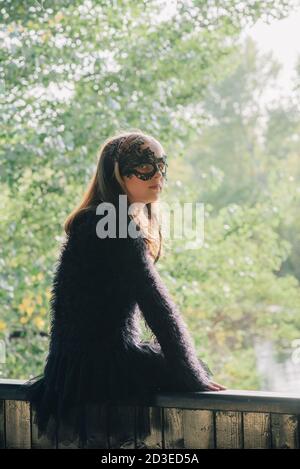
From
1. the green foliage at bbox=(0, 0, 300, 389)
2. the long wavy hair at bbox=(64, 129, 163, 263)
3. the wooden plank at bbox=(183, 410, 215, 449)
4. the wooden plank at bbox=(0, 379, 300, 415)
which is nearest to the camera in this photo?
the wooden plank at bbox=(0, 379, 300, 415)

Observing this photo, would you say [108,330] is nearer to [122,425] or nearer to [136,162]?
[122,425]

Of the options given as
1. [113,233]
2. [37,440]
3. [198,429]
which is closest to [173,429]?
[198,429]

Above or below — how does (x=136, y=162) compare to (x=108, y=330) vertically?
above

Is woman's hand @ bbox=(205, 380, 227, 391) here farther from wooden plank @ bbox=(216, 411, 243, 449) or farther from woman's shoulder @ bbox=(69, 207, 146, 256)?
woman's shoulder @ bbox=(69, 207, 146, 256)

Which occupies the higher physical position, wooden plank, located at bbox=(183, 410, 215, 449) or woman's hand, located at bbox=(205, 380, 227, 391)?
woman's hand, located at bbox=(205, 380, 227, 391)

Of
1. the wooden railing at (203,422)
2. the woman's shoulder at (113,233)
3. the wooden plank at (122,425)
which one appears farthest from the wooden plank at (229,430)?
the woman's shoulder at (113,233)

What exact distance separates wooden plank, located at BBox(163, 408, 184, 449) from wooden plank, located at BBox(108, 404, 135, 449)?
10 centimetres

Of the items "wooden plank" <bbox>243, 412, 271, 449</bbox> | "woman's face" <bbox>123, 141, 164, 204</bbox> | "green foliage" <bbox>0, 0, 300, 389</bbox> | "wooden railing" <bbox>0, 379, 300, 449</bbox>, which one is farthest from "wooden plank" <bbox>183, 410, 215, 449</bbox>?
"green foliage" <bbox>0, 0, 300, 389</bbox>

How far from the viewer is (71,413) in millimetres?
2252

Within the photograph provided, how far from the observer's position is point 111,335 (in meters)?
2.22

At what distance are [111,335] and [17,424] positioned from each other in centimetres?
48

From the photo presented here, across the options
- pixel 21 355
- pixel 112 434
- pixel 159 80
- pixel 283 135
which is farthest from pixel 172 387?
pixel 283 135

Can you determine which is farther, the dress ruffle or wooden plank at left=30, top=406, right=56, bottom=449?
wooden plank at left=30, top=406, right=56, bottom=449

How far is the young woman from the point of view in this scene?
86.0 inches
